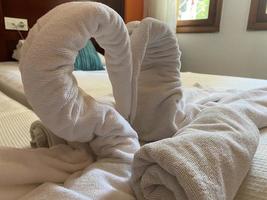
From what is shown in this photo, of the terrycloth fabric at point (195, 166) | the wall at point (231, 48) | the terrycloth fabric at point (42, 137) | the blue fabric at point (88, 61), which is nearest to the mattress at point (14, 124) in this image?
the terrycloth fabric at point (42, 137)

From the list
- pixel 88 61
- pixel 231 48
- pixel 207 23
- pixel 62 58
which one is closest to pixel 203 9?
pixel 207 23

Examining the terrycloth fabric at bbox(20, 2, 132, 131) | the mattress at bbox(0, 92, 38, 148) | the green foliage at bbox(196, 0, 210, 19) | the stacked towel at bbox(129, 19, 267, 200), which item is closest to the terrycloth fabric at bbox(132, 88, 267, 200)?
the stacked towel at bbox(129, 19, 267, 200)

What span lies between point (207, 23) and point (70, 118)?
2.72 metres

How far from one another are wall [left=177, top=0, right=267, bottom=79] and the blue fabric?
1.35 m

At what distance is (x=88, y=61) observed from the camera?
201cm

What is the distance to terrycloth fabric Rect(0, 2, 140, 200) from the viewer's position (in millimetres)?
315

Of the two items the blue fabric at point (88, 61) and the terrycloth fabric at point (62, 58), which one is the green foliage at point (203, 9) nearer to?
the blue fabric at point (88, 61)

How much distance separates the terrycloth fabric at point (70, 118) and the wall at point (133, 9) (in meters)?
2.73

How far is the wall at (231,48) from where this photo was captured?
8.14 feet

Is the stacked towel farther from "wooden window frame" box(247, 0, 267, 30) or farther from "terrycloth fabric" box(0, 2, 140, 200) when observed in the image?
"wooden window frame" box(247, 0, 267, 30)

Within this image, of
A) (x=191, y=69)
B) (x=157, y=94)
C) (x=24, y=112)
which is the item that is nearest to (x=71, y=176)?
(x=157, y=94)

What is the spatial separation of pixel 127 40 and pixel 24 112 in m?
0.44

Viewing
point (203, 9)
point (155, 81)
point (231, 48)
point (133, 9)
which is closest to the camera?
point (155, 81)

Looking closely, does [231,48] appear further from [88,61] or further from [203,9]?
[88,61]
